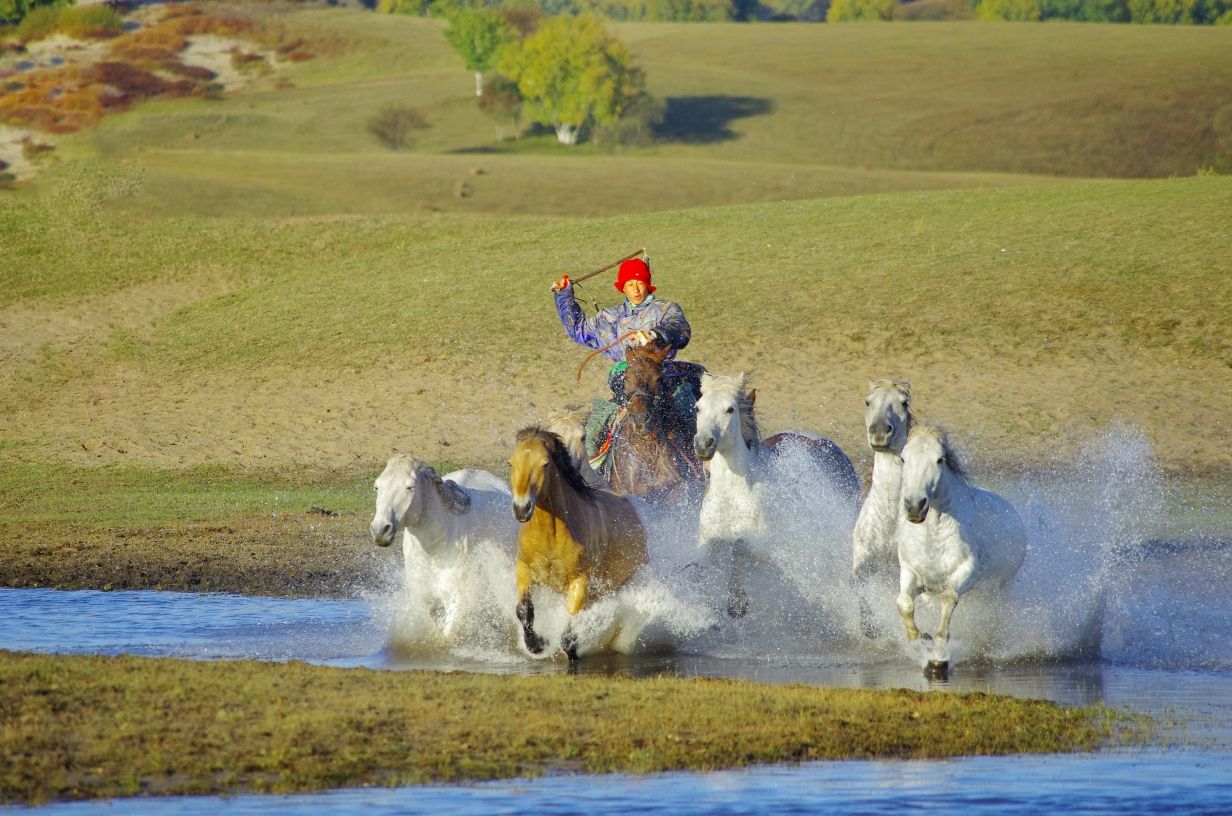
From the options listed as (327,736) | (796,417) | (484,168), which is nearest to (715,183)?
(484,168)

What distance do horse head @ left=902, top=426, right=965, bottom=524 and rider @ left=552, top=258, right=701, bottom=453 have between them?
2.22 m

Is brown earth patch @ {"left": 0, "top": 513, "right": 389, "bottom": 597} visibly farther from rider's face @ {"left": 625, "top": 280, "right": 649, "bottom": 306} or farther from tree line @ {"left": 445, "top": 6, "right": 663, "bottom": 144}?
tree line @ {"left": 445, "top": 6, "right": 663, "bottom": 144}

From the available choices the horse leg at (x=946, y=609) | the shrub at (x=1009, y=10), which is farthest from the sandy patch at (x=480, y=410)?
the shrub at (x=1009, y=10)

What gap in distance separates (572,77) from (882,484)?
58516 millimetres

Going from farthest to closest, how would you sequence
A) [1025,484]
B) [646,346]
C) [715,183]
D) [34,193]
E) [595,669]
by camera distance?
[715,183], [34,193], [1025,484], [646,346], [595,669]

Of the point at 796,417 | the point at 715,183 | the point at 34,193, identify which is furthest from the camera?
the point at 715,183

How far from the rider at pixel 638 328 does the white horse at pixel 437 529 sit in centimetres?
132

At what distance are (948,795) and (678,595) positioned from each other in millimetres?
3829

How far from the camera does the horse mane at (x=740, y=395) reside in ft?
34.8

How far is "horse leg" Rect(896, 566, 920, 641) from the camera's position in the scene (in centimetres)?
977

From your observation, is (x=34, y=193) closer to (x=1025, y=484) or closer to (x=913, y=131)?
(x=1025, y=484)

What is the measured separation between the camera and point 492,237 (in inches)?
1227

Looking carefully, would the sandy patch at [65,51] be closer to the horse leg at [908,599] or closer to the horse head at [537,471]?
the horse head at [537,471]

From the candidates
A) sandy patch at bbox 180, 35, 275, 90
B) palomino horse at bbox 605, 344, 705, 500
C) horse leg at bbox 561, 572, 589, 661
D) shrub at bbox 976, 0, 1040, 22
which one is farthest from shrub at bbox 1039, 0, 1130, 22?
horse leg at bbox 561, 572, 589, 661
